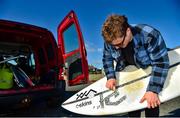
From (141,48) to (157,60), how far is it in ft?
0.67

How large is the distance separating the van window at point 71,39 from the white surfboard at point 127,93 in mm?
1112

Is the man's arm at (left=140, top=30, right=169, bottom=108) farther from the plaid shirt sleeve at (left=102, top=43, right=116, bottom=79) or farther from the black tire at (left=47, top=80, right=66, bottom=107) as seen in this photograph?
the black tire at (left=47, top=80, right=66, bottom=107)

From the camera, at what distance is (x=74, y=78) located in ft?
18.7

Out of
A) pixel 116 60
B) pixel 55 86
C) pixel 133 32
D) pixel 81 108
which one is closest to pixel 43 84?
pixel 55 86

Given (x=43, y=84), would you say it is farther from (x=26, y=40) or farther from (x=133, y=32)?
(x=133, y=32)

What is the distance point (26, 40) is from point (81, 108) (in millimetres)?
2099

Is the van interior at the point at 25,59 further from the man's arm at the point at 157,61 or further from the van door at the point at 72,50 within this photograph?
the man's arm at the point at 157,61

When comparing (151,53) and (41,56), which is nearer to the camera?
(151,53)

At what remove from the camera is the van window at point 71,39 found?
18.1ft

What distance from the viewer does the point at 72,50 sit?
575cm

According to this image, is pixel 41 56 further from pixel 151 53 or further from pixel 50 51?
pixel 151 53

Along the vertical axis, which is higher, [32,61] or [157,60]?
[32,61]

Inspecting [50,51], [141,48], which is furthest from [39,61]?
[141,48]

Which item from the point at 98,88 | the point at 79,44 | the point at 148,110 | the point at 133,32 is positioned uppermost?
the point at 79,44
